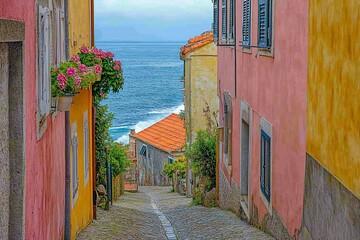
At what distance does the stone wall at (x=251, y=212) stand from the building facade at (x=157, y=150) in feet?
76.4

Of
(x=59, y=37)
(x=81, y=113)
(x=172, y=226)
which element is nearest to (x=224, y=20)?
(x=172, y=226)

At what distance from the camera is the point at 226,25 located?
18750 mm

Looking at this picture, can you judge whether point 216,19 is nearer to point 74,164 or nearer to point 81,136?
point 81,136

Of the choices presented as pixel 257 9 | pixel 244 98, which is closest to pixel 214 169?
pixel 244 98

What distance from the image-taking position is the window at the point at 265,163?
485 inches

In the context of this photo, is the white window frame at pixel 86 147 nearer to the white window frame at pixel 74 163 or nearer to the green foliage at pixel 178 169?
the white window frame at pixel 74 163

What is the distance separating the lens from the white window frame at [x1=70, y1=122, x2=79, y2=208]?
40.5 ft

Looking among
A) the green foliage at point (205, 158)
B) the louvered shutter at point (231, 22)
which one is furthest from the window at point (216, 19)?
the green foliage at point (205, 158)

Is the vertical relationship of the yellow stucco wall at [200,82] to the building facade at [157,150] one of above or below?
above

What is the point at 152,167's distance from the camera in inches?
1887

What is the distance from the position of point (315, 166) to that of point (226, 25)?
1089 centimetres

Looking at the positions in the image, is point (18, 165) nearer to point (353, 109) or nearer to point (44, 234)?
point (44, 234)

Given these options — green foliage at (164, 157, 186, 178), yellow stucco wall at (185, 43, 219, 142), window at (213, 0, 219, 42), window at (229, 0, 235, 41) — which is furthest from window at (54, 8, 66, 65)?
green foliage at (164, 157, 186, 178)

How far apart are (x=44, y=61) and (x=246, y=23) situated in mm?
7289
